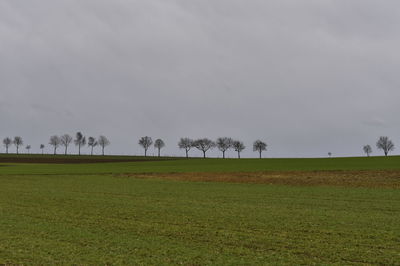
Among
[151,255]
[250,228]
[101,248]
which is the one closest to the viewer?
[151,255]

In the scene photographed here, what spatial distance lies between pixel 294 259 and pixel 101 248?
598 cm

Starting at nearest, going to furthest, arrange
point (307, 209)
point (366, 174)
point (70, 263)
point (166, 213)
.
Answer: point (70, 263) → point (166, 213) → point (307, 209) → point (366, 174)

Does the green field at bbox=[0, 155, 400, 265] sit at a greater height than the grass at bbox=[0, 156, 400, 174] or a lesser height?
lesser

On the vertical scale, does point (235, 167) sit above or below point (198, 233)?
→ above

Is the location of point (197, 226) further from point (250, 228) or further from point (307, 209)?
point (307, 209)

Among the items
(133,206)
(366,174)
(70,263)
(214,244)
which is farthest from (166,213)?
(366,174)

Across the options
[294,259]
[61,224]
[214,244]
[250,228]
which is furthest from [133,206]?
[294,259]

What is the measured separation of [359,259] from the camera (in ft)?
35.6

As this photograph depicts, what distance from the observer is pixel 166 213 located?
65.5ft

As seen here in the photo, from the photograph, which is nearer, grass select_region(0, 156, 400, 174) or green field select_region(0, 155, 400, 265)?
green field select_region(0, 155, 400, 265)

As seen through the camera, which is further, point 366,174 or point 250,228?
point 366,174

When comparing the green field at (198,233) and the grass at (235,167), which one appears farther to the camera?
the grass at (235,167)

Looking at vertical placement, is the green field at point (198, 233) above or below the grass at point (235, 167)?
below

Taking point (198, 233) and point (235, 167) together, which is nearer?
point (198, 233)
